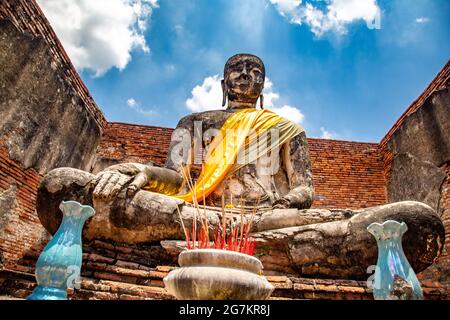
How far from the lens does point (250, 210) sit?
11.0ft

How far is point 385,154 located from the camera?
8.11 meters

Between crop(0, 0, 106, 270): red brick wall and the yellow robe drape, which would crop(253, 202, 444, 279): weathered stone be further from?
Result: crop(0, 0, 106, 270): red brick wall

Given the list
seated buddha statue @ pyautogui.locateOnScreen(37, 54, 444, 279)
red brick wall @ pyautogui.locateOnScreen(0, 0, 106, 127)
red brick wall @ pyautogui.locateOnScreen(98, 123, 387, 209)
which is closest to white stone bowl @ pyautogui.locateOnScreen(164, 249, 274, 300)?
seated buddha statue @ pyautogui.locateOnScreen(37, 54, 444, 279)

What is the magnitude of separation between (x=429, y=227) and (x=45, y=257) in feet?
Answer: 7.80

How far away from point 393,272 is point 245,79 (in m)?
3.21

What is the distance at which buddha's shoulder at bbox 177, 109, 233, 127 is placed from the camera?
4.38m

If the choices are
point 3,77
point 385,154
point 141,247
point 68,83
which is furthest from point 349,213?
point 385,154

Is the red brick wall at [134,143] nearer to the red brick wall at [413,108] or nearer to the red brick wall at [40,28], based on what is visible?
the red brick wall at [40,28]

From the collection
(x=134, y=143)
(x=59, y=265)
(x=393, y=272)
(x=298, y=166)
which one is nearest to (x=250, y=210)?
(x=298, y=166)

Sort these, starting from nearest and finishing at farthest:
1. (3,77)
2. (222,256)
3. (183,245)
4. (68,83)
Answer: (222,256) < (183,245) < (3,77) < (68,83)

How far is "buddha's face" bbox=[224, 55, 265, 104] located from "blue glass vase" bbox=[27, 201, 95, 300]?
9.63ft
